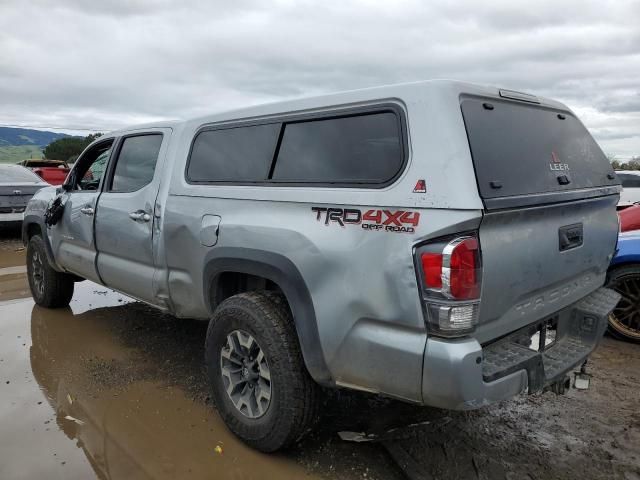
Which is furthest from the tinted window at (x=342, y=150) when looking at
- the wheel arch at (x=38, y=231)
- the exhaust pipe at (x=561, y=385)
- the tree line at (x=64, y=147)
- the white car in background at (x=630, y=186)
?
the tree line at (x=64, y=147)

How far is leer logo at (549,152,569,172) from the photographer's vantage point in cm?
275

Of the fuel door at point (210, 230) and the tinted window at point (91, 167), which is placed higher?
the tinted window at point (91, 167)

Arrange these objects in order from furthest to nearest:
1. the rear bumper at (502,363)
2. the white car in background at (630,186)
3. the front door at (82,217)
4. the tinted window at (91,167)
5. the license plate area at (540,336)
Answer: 1. the white car in background at (630,186)
2. the tinted window at (91,167)
3. the front door at (82,217)
4. the license plate area at (540,336)
5. the rear bumper at (502,363)

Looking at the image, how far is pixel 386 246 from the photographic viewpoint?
2266 mm

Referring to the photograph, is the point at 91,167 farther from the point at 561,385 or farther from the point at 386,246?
the point at 561,385

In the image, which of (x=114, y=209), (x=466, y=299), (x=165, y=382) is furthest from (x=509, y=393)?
(x=114, y=209)

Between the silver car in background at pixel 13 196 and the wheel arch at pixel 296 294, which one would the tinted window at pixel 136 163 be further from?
the silver car in background at pixel 13 196

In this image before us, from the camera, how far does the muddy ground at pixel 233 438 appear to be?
2.84m

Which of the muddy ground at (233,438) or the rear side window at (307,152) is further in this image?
the muddy ground at (233,438)

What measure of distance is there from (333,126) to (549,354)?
5.74ft

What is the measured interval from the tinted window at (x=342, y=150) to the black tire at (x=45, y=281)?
12.7ft

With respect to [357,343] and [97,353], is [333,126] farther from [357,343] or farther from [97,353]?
[97,353]

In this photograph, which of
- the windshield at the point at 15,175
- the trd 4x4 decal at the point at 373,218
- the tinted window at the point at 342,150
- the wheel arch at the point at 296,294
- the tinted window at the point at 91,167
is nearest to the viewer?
the trd 4x4 decal at the point at 373,218

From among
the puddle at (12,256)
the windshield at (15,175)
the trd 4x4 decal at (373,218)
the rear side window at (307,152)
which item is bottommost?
the puddle at (12,256)
